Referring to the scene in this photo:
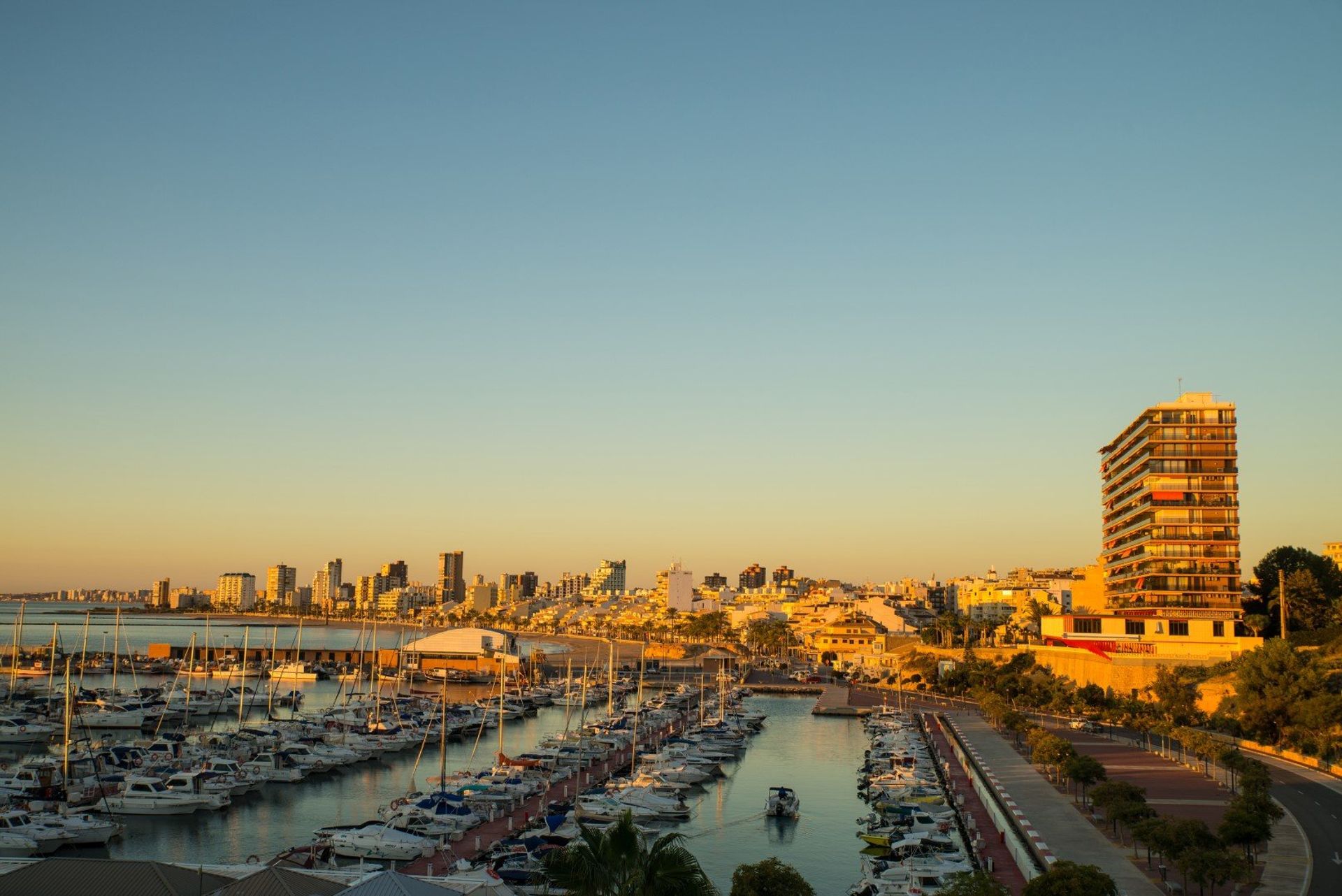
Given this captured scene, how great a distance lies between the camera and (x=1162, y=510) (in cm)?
8181

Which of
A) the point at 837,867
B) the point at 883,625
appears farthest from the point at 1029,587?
the point at 837,867

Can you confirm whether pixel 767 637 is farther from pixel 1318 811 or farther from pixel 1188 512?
pixel 1318 811

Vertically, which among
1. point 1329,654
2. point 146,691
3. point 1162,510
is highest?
point 1162,510

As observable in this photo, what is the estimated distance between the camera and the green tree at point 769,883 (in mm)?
23219

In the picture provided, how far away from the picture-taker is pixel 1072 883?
2338 cm

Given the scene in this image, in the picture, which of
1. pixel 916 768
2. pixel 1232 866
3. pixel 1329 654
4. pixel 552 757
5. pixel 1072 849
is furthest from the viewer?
pixel 1329 654

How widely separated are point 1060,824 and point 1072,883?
1676 centimetres

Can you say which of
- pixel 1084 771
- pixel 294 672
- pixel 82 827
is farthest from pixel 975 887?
pixel 294 672

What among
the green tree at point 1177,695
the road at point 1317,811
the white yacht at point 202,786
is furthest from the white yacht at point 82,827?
the green tree at point 1177,695

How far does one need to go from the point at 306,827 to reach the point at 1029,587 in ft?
511

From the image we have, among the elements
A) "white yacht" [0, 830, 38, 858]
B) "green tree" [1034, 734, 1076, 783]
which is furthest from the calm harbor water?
"green tree" [1034, 734, 1076, 783]

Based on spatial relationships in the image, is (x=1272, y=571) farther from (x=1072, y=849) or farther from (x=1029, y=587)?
(x=1029, y=587)

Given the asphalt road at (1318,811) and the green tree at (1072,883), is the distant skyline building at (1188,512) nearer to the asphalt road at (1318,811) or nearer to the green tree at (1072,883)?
the asphalt road at (1318,811)

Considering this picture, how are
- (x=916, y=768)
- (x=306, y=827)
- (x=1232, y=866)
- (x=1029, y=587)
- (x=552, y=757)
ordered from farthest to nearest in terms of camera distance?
(x=1029, y=587)
(x=552, y=757)
(x=916, y=768)
(x=306, y=827)
(x=1232, y=866)
